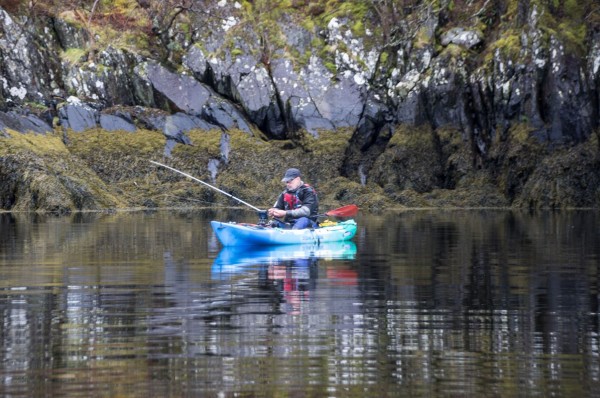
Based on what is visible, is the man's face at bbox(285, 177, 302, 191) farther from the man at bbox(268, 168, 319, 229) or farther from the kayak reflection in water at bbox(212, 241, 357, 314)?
the kayak reflection in water at bbox(212, 241, 357, 314)

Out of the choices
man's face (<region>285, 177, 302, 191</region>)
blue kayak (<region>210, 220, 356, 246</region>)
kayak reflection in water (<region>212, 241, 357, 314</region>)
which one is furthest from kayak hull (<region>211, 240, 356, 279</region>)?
man's face (<region>285, 177, 302, 191</region>)

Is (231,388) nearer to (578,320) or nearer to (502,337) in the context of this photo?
(502,337)

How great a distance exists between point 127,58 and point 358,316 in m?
36.5

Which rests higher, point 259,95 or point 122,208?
point 259,95

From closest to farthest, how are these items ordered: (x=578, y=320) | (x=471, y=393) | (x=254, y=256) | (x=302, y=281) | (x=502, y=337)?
(x=471, y=393), (x=502, y=337), (x=578, y=320), (x=302, y=281), (x=254, y=256)

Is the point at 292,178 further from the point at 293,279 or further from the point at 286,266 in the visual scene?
the point at 293,279

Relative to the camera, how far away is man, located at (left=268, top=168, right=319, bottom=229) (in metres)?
24.8

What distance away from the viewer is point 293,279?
17.2 m

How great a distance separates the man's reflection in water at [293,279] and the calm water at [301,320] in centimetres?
4

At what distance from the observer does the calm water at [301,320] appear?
8.94m

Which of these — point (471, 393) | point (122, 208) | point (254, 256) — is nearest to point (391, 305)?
point (471, 393)

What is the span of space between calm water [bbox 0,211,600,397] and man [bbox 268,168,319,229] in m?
1.08

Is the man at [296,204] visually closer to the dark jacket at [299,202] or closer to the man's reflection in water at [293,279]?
the dark jacket at [299,202]

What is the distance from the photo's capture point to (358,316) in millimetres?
12531
